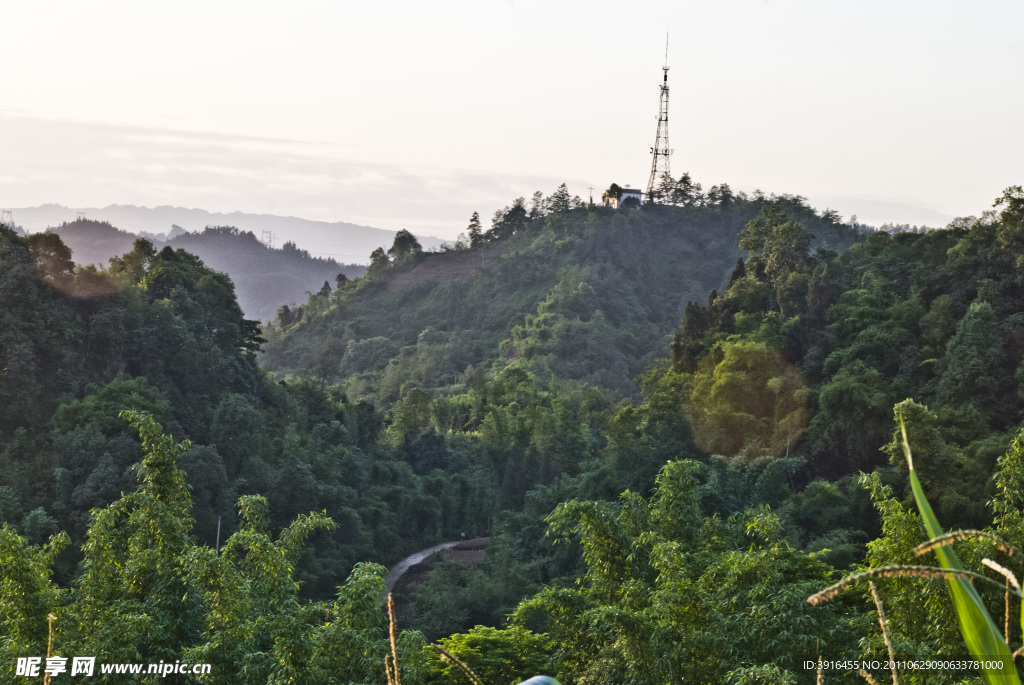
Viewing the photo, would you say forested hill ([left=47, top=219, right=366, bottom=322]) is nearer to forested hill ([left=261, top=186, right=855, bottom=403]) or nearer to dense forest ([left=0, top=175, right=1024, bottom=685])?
forested hill ([left=261, top=186, right=855, bottom=403])

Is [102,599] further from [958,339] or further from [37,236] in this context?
[958,339]

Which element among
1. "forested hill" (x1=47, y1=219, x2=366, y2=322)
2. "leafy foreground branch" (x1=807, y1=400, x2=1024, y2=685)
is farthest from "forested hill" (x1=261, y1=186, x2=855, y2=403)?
"leafy foreground branch" (x1=807, y1=400, x2=1024, y2=685)

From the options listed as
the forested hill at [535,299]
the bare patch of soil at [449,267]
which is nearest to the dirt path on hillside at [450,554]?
the forested hill at [535,299]

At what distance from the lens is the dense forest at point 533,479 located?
750cm

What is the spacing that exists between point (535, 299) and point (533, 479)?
21899 mm

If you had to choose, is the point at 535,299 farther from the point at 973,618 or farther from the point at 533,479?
the point at 973,618

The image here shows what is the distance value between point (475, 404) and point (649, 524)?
21.5 meters

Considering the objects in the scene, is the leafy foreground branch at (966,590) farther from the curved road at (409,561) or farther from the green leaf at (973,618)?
the curved road at (409,561)

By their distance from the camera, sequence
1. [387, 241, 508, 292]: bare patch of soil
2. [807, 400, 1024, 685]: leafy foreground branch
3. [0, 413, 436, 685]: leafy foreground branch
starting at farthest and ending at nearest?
[387, 241, 508, 292]: bare patch of soil < [0, 413, 436, 685]: leafy foreground branch < [807, 400, 1024, 685]: leafy foreground branch

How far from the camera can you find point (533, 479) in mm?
25672

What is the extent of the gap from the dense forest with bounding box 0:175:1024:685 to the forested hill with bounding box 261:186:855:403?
8.89ft

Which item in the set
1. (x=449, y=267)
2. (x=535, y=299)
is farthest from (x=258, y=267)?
(x=535, y=299)

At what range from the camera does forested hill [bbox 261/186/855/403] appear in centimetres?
4206

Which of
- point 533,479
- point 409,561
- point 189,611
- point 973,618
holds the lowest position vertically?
point 409,561
